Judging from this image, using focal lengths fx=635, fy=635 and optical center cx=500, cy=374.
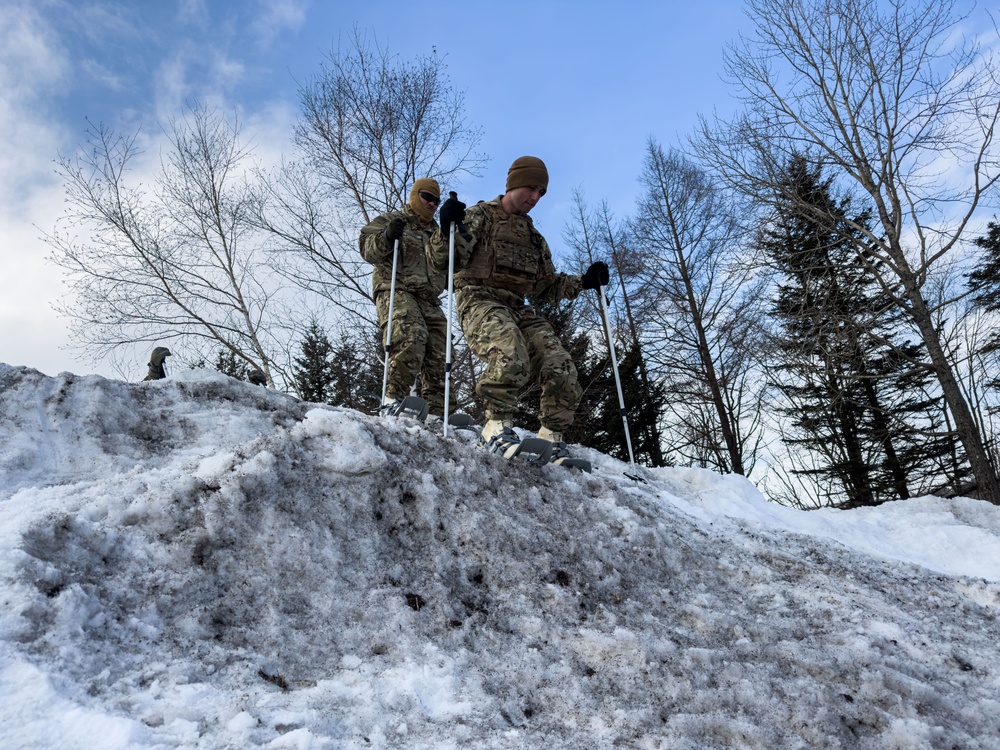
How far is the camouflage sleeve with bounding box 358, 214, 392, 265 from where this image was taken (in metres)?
6.87

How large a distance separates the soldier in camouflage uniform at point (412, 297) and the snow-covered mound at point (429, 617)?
2.11 meters

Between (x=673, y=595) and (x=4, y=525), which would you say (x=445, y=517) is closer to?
(x=673, y=595)

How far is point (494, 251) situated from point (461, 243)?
0.29m

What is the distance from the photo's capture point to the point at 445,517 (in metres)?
3.34

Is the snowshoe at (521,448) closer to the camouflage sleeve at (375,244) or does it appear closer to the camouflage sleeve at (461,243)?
the camouflage sleeve at (461,243)

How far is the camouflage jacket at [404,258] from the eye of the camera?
6932mm

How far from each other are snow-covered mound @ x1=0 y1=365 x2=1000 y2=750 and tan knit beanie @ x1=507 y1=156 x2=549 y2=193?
2296 mm

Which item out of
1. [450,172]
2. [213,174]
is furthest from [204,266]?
[450,172]

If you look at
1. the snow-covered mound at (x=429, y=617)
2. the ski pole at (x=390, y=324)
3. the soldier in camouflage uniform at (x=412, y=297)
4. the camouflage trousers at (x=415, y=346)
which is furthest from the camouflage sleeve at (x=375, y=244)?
the snow-covered mound at (x=429, y=617)

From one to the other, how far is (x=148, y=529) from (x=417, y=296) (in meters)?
4.79

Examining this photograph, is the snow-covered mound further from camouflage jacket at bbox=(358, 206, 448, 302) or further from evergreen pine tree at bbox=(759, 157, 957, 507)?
evergreen pine tree at bbox=(759, 157, 957, 507)

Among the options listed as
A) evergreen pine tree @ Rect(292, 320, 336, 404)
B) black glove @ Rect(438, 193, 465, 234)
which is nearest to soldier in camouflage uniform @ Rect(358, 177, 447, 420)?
black glove @ Rect(438, 193, 465, 234)

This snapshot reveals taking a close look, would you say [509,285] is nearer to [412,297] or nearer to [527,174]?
[527,174]

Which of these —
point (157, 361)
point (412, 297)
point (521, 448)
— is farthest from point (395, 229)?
point (157, 361)
